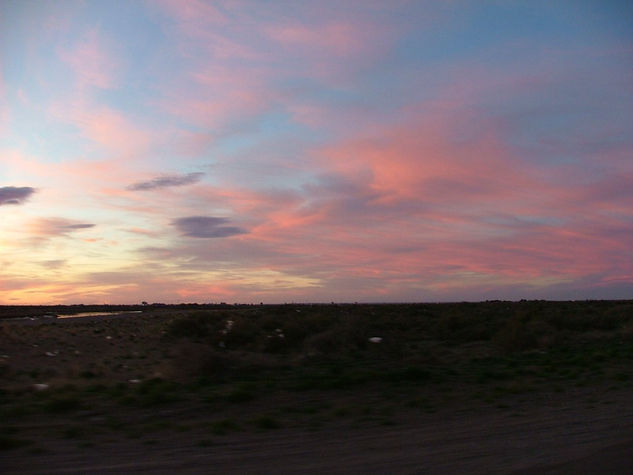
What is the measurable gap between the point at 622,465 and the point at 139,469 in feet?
23.4

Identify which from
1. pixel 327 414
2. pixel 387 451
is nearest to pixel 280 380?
pixel 327 414

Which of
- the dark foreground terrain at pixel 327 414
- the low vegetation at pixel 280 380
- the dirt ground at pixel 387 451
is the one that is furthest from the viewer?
the low vegetation at pixel 280 380

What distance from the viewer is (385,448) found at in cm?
1020

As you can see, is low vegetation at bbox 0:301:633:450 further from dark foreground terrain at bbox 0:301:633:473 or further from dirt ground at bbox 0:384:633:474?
dirt ground at bbox 0:384:633:474

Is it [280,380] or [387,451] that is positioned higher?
[280,380]

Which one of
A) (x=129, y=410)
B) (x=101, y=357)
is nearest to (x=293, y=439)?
(x=129, y=410)

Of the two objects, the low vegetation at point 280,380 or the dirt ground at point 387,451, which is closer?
the dirt ground at point 387,451

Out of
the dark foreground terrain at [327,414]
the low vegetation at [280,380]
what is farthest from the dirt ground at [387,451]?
the low vegetation at [280,380]

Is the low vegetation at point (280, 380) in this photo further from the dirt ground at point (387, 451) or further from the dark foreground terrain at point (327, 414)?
the dirt ground at point (387, 451)

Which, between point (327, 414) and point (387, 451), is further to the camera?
point (327, 414)

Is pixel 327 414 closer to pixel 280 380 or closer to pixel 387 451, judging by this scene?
pixel 387 451

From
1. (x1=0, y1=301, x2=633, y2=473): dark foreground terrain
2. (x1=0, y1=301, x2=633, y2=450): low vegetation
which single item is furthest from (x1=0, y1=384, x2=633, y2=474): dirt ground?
(x1=0, y1=301, x2=633, y2=450): low vegetation

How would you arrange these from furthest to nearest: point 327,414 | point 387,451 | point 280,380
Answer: point 280,380 < point 327,414 < point 387,451

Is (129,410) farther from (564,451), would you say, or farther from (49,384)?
(564,451)
